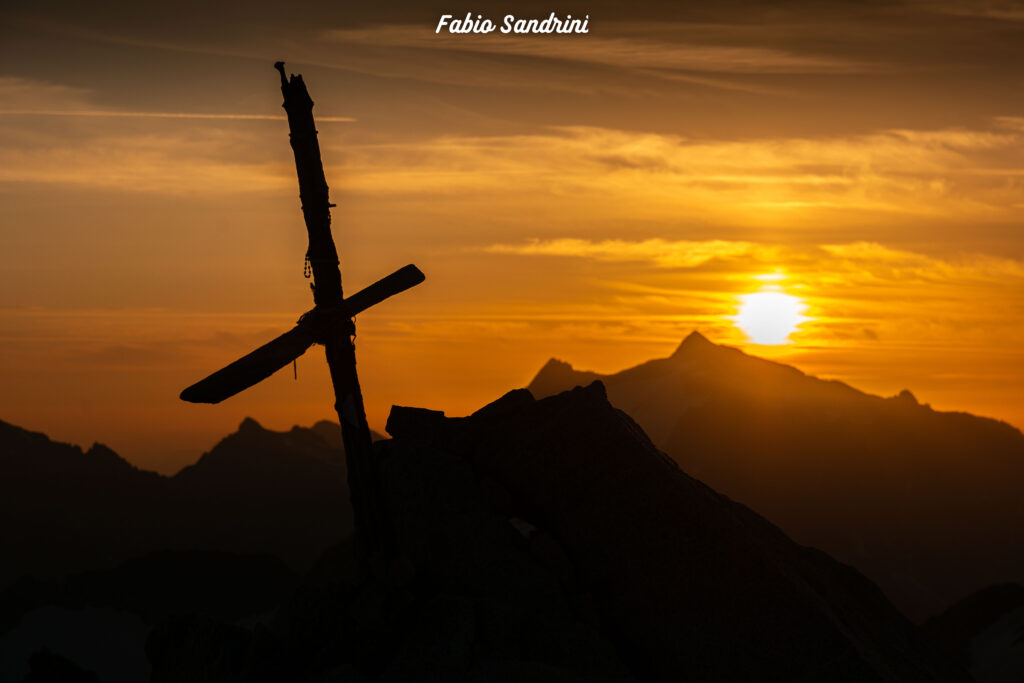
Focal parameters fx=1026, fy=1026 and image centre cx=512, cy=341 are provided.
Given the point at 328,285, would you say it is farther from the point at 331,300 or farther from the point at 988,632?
the point at 988,632

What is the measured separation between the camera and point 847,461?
14712 centimetres

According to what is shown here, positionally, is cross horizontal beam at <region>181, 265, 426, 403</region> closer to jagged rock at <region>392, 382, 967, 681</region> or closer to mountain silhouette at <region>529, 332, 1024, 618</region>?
jagged rock at <region>392, 382, 967, 681</region>

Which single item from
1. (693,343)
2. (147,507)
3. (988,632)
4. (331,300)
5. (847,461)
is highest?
(693,343)

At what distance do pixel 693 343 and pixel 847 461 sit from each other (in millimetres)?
36740

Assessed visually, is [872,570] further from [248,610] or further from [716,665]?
[716,665]

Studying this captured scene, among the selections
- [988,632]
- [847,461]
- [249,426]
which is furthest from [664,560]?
[249,426]

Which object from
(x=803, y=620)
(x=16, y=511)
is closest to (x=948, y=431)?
(x=16, y=511)

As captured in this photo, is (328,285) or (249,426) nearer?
(328,285)

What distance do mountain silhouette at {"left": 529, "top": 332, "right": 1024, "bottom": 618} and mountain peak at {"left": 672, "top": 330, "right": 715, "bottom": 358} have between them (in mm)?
262

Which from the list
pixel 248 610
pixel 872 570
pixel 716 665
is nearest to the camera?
pixel 716 665

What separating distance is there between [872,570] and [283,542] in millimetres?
70091

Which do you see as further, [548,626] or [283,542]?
[283,542]

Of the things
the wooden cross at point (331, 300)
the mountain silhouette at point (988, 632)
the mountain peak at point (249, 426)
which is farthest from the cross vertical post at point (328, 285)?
the mountain peak at point (249, 426)

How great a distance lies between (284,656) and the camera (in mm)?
17438
